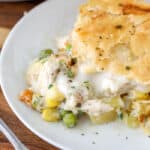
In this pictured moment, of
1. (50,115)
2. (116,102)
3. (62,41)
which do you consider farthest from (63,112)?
(62,41)

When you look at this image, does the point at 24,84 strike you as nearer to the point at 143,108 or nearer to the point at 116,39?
the point at 116,39

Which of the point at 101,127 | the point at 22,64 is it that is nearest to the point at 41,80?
the point at 22,64

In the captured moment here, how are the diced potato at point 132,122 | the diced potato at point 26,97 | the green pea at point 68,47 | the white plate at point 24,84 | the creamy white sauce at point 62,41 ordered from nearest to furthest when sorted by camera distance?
the white plate at point 24,84
the diced potato at point 132,122
the diced potato at point 26,97
the green pea at point 68,47
the creamy white sauce at point 62,41

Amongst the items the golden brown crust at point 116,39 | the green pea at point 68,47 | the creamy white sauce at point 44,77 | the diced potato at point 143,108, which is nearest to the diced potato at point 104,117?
the diced potato at point 143,108

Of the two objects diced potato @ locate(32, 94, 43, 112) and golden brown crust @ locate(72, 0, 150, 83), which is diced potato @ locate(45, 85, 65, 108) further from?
golden brown crust @ locate(72, 0, 150, 83)

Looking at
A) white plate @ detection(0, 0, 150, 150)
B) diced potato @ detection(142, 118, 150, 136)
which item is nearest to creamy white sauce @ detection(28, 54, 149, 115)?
white plate @ detection(0, 0, 150, 150)

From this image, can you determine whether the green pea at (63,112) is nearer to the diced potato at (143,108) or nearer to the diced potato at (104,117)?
the diced potato at (104,117)
